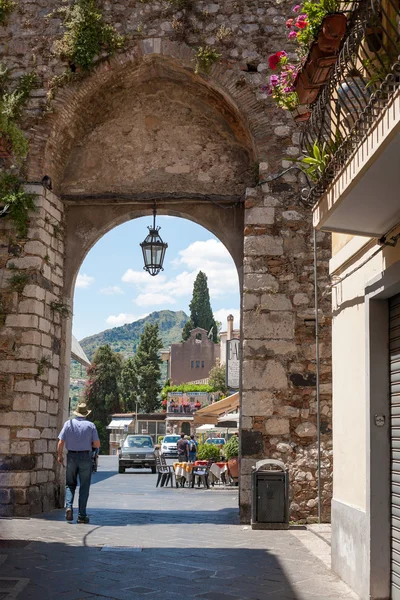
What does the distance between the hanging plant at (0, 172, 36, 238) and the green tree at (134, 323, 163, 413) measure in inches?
2430

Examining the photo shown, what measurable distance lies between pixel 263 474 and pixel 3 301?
4014mm

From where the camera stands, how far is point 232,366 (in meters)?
14.3

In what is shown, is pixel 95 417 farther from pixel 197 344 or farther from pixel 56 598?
pixel 56 598

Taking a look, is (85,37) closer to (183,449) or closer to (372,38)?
(372,38)

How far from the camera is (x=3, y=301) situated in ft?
34.6

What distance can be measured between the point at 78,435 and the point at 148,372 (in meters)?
62.4

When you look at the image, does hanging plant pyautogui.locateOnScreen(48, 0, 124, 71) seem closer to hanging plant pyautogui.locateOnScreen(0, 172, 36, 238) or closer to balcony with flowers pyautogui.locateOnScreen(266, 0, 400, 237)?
hanging plant pyautogui.locateOnScreen(0, 172, 36, 238)

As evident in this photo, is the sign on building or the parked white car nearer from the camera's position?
the sign on building

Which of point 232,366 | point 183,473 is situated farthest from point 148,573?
point 183,473

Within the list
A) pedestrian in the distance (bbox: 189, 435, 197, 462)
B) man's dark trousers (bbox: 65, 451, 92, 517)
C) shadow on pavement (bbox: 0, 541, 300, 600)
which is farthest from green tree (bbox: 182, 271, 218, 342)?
shadow on pavement (bbox: 0, 541, 300, 600)

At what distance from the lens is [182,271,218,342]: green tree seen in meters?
83.6

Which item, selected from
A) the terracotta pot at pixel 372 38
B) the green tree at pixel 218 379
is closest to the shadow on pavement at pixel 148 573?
the terracotta pot at pixel 372 38

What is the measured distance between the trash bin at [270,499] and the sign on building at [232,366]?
4.34 m

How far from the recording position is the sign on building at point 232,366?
14.0m
